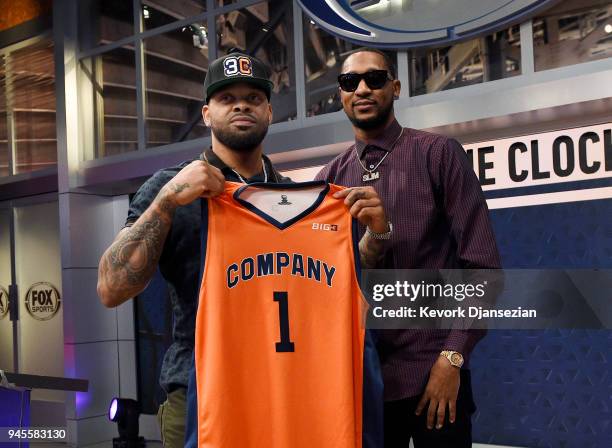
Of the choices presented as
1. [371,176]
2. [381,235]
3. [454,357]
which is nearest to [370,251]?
[381,235]

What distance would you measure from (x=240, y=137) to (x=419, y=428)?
3.01 feet

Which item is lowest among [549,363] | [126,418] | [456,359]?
[126,418]

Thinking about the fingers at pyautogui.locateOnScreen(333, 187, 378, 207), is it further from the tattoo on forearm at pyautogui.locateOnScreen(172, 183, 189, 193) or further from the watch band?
the tattoo on forearm at pyautogui.locateOnScreen(172, 183, 189, 193)

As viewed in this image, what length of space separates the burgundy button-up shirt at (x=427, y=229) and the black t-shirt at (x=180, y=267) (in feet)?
1.79

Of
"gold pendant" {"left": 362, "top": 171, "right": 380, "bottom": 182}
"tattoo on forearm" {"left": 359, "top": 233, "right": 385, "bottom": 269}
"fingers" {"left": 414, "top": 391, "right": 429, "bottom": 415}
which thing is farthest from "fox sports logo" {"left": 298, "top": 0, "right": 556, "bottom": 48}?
Answer: "fingers" {"left": 414, "top": 391, "right": 429, "bottom": 415}

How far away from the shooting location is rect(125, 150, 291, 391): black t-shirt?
1771 mm

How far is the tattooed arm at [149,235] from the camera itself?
1652 mm

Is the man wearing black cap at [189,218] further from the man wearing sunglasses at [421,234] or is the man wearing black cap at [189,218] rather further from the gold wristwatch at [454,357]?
the gold wristwatch at [454,357]

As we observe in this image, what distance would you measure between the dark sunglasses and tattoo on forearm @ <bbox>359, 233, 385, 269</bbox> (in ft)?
1.50

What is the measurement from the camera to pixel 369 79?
6.74ft

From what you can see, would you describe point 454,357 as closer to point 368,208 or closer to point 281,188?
point 368,208

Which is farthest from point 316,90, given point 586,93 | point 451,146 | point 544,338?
point 451,146


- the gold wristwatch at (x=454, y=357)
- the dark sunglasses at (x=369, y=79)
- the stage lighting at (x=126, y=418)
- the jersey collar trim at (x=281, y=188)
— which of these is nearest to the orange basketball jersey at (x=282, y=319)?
the jersey collar trim at (x=281, y=188)

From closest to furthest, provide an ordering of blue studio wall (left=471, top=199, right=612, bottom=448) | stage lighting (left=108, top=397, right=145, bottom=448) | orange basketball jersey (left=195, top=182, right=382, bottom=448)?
orange basketball jersey (left=195, top=182, right=382, bottom=448), blue studio wall (left=471, top=199, right=612, bottom=448), stage lighting (left=108, top=397, right=145, bottom=448)
